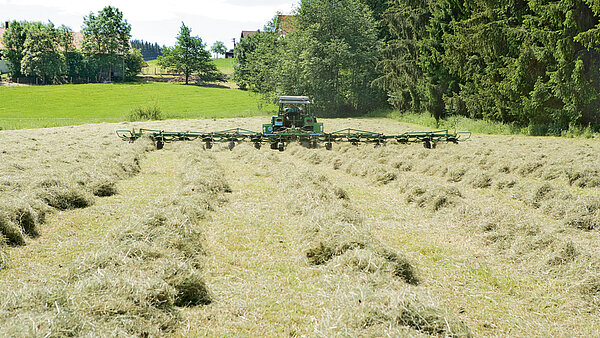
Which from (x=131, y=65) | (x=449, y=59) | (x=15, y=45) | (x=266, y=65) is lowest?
(x=449, y=59)

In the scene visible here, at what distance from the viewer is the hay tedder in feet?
50.8

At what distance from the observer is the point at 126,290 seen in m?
3.74

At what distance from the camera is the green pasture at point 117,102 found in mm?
40000

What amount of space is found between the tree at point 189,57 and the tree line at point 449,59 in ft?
97.3

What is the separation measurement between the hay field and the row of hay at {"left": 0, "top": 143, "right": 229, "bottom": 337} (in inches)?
0.6

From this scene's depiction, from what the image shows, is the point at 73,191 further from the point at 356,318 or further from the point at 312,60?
the point at 312,60

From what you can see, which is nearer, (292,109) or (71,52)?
(292,109)

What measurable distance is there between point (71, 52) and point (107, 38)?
20.1 feet

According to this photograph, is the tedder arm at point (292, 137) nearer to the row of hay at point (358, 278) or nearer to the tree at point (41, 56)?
the row of hay at point (358, 278)

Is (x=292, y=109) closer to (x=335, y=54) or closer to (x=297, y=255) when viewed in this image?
(x=297, y=255)

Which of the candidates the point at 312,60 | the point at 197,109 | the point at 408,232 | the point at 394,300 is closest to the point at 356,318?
the point at 394,300

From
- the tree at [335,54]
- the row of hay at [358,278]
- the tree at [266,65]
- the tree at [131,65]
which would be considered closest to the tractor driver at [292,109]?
the row of hay at [358,278]

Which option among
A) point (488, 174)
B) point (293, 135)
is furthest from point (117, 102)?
point (488, 174)

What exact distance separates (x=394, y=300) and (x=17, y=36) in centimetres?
7430
